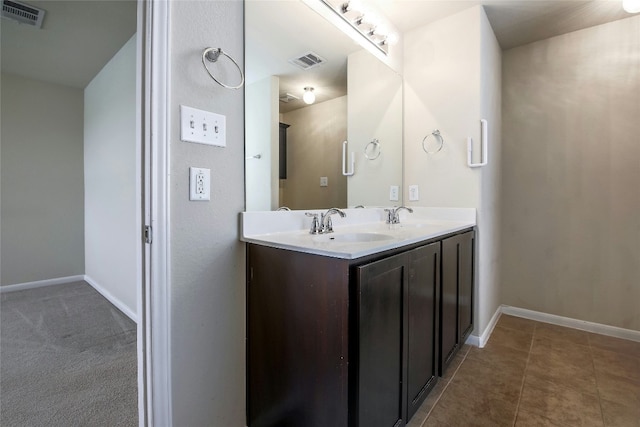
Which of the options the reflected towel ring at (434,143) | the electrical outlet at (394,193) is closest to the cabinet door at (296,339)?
the electrical outlet at (394,193)

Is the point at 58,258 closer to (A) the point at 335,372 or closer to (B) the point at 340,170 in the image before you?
(B) the point at 340,170

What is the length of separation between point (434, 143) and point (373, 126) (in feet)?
1.60

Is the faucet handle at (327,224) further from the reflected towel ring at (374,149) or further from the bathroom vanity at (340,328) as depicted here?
the reflected towel ring at (374,149)

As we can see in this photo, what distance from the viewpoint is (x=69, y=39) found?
248cm

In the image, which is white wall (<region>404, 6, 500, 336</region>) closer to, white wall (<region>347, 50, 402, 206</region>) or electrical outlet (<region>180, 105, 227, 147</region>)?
white wall (<region>347, 50, 402, 206</region>)

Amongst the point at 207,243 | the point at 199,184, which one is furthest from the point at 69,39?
the point at 207,243

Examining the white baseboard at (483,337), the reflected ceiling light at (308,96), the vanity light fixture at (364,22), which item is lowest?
the white baseboard at (483,337)

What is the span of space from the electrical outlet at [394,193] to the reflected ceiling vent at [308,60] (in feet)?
3.35

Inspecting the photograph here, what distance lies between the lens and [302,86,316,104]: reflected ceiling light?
5.32 feet

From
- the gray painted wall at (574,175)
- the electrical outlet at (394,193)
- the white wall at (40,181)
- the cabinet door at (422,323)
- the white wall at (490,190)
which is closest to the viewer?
the cabinet door at (422,323)

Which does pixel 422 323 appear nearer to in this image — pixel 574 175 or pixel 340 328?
pixel 340 328

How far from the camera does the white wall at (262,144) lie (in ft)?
4.07

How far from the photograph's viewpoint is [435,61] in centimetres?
216

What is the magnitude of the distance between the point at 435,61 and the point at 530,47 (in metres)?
1.00
